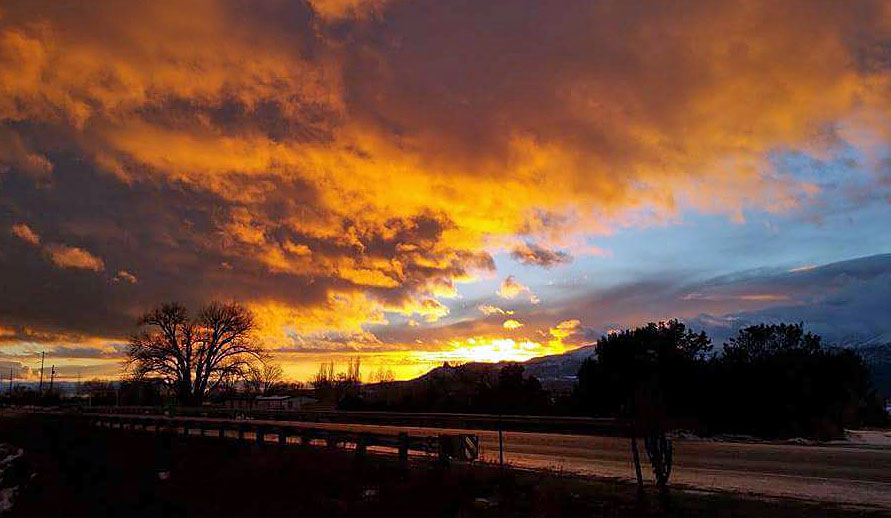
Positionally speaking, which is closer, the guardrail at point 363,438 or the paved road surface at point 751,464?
the paved road surface at point 751,464

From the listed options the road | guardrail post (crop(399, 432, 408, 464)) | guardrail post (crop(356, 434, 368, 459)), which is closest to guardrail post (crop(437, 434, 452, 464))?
guardrail post (crop(399, 432, 408, 464))

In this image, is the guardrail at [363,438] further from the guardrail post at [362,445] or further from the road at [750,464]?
the road at [750,464]

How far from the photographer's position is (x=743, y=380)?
108 feet

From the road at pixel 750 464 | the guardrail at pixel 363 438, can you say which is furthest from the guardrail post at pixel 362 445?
the road at pixel 750 464

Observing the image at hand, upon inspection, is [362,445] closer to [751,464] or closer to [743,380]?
[751,464]

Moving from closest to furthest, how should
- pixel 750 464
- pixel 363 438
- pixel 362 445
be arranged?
pixel 750 464, pixel 362 445, pixel 363 438

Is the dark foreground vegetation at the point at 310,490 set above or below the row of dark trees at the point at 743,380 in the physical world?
below

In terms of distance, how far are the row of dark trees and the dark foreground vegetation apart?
1390 cm

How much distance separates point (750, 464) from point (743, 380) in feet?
49.1

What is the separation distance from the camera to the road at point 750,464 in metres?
13.7

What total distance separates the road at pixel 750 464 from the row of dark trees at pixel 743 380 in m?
4.23

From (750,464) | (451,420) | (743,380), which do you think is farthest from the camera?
(451,420)

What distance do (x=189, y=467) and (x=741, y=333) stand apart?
104ft

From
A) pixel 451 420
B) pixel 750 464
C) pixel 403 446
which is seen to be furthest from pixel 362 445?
pixel 451 420
